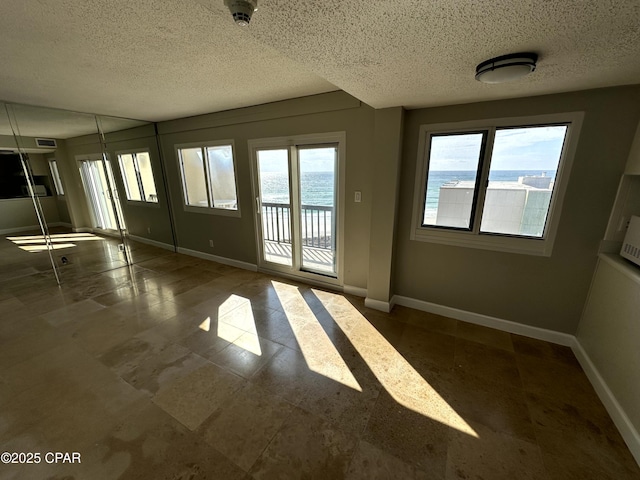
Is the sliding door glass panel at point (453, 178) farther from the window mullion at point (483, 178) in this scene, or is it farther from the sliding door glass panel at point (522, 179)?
the sliding door glass panel at point (522, 179)

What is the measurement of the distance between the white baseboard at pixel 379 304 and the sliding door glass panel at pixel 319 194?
693mm

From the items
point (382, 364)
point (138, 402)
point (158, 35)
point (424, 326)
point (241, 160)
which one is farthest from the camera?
point (241, 160)

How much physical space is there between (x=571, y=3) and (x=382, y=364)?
230 centimetres

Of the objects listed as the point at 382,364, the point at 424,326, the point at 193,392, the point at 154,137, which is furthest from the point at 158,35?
the point at 154,137

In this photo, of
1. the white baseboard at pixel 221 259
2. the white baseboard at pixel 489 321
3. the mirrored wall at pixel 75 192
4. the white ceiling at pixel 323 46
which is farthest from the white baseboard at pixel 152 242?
the white baseboard at pixel 489 321

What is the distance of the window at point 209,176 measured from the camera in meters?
3.97

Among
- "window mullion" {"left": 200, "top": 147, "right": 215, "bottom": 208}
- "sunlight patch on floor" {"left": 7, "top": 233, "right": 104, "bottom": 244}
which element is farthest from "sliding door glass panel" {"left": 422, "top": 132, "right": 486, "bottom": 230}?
"sunlight patch on floor" {"left": 7, "top": 233, "right": 104, "bottom": 244}

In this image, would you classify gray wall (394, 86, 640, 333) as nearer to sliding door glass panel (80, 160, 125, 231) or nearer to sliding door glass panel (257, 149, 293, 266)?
sliding door glass panel (257, 149, 293, 266)

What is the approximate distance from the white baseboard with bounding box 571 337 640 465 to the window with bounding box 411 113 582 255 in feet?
2.98

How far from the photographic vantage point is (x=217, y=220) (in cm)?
430

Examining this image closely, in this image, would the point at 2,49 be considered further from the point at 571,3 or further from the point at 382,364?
the point at 382,364

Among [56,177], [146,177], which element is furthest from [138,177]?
[56,177]

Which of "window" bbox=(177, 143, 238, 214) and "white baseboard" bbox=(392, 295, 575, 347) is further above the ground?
"window" bbox=(177, 143, 238, 214)

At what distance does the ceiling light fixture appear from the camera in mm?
1311
